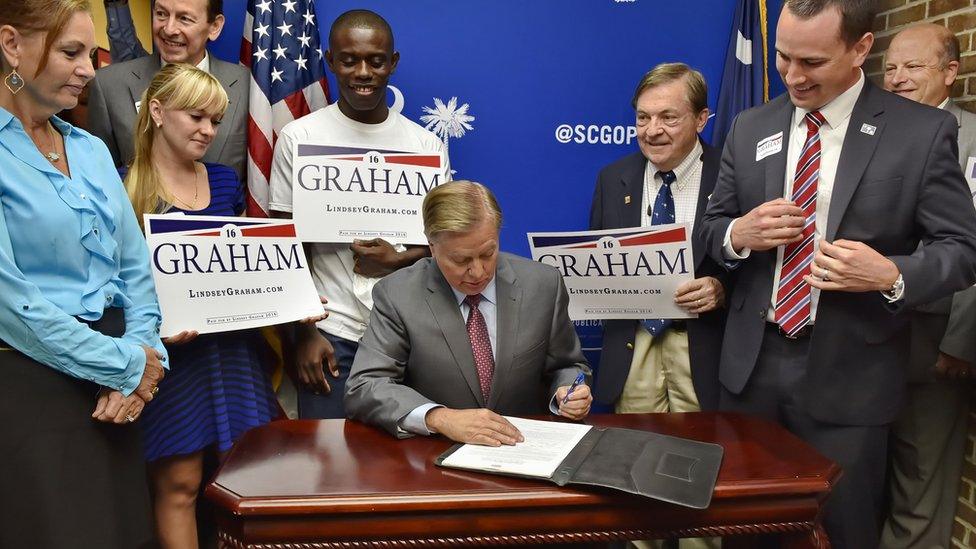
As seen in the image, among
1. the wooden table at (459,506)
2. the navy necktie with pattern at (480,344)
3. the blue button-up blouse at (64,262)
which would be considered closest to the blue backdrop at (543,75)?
the navy necktie with pattern at (480,344)

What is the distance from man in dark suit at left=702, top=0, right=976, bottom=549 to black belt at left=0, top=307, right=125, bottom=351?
1.78 m

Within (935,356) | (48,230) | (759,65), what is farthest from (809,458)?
(759,65)

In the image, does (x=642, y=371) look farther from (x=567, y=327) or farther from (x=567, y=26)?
(x=567, y=26)

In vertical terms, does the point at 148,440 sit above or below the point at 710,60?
below

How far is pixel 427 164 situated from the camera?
2.84m

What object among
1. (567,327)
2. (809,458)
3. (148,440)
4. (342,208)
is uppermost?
(342,208)

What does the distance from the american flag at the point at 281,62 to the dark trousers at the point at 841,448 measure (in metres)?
2.19

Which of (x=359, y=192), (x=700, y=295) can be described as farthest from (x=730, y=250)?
(x=359, y=192)

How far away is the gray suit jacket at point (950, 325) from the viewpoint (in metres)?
2.85

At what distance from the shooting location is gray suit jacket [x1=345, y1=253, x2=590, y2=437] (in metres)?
2.16

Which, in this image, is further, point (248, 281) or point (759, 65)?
point (759, 65)

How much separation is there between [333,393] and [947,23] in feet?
10.2

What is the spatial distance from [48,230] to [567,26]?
283 centimetres

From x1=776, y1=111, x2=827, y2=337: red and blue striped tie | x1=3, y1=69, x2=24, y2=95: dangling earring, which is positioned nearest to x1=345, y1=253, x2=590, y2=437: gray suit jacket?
x1=776, y1=111, x2=827, y2=337: red and blue striped tie
